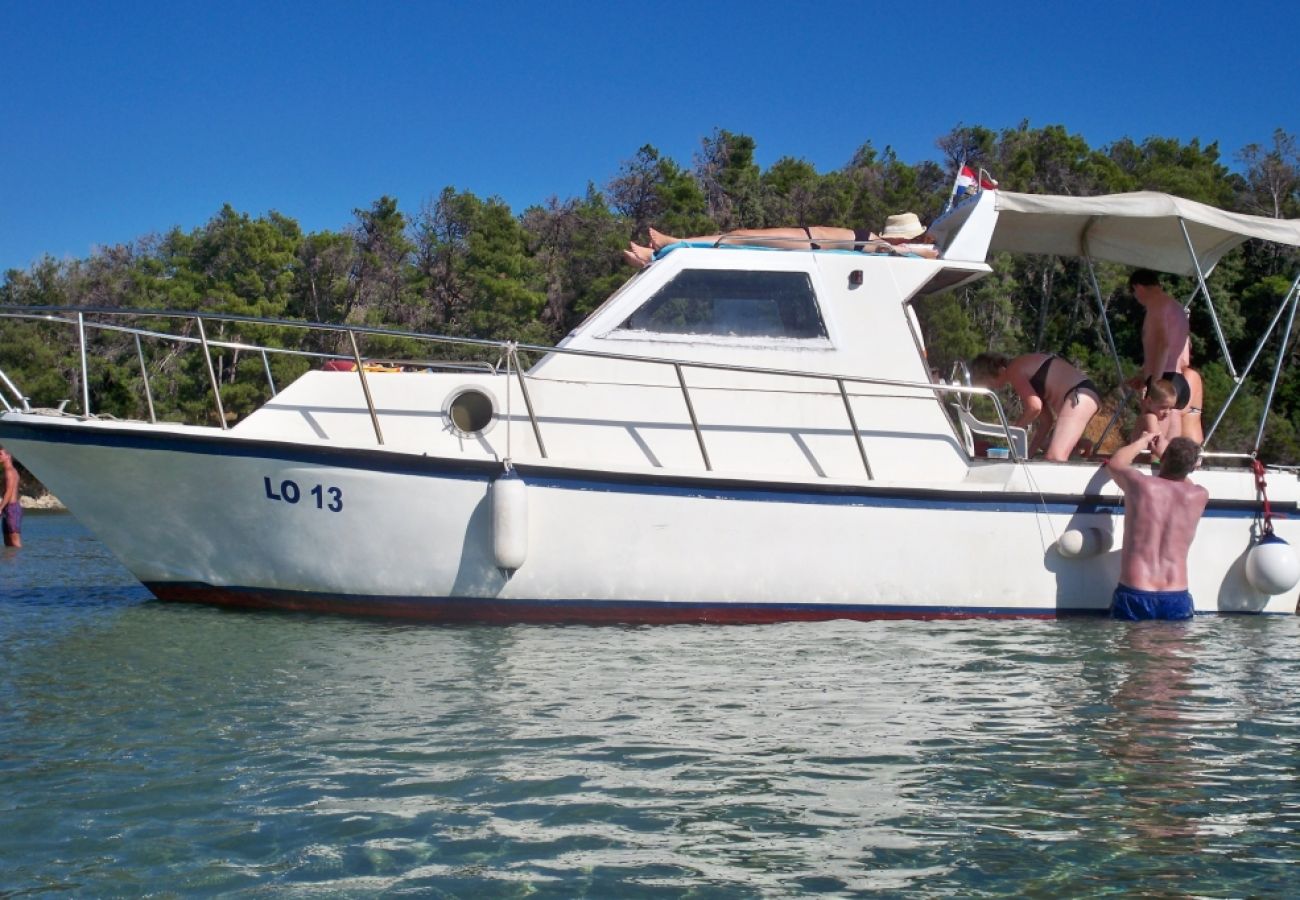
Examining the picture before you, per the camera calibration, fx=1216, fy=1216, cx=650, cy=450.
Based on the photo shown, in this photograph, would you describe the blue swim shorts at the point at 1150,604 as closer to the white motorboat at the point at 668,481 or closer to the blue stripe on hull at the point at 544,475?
the white motorboat at the point at 668,481

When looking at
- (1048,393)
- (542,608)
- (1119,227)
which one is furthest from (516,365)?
(1119,227)

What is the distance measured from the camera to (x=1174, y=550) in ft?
24.3

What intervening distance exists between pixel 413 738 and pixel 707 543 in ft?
9.99

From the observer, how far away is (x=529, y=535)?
23.1ft

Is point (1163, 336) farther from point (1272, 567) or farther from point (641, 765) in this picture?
point (641, 765)

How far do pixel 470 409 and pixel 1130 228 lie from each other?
16.7 ft

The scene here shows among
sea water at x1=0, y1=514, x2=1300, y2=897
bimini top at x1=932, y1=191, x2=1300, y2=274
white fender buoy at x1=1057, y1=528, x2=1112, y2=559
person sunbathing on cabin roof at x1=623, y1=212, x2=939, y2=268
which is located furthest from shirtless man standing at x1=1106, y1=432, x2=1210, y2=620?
person sunbathing on cabin roof at x1=623, y1=212, x2=939, y2=268

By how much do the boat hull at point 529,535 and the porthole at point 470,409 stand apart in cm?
56

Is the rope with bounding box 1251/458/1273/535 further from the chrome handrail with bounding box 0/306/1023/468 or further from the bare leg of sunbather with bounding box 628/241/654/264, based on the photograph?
the bare leg of sunbather with bounding box 628/241/654/264

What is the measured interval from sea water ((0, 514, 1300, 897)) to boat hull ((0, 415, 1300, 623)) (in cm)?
50

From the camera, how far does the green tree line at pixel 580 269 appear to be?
27.6 metres

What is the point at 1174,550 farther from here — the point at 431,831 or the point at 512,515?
the point at 431,831

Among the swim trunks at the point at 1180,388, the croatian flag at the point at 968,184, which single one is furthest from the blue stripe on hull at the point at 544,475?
the croatian flag at the point at 968,184

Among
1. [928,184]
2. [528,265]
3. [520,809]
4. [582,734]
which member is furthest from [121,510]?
[928,184]
